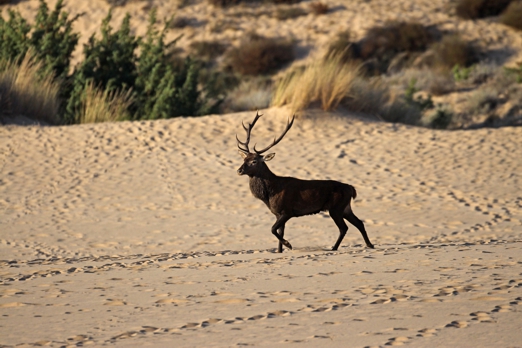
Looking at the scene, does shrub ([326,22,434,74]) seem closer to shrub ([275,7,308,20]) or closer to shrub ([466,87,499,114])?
shrub ([275,7,308,20])

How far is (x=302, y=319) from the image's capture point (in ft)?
19.5

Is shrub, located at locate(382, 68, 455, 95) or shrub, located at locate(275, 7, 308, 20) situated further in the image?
shrub, located at locate(275, 7, 308, 20)

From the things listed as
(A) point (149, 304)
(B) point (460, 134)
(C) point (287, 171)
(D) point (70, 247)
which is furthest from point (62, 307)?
(B) point (460, 134)

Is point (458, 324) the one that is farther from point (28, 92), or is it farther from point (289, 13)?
point (289, 13)

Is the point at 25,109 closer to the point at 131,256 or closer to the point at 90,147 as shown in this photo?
the point at 90,147

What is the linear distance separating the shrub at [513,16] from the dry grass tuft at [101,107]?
21.2m

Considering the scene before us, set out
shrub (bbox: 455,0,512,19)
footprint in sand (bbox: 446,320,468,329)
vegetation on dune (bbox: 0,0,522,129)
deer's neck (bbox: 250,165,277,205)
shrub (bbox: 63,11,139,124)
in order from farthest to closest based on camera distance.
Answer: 1. shrub (bbox: 455,0,512,19)
2. shrub (bbox: 63,11,139,124)
3. vegetation on dune (bbox: 0,0,522,129)
4. deer's neck (bbox: 250,165,277,205)
5. footprint in sand (bbox: 446,320,468,329)

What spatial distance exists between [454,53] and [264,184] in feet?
79.0

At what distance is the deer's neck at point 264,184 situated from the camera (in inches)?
360

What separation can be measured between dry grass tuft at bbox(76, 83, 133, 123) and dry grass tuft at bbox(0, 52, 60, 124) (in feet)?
1.90

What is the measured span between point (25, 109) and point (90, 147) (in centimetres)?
268

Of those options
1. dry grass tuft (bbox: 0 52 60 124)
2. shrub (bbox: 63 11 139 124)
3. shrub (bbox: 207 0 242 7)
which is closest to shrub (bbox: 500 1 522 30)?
shrub (bbox: 207 0 242 7)

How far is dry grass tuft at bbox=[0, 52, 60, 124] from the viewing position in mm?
16375

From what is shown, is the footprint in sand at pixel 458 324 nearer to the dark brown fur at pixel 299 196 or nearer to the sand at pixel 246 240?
the sand at pixel 246 240
